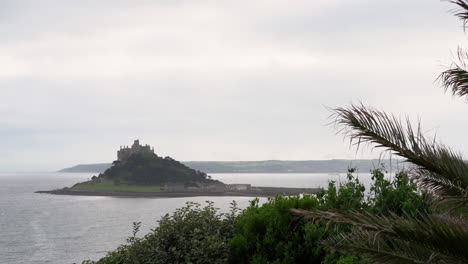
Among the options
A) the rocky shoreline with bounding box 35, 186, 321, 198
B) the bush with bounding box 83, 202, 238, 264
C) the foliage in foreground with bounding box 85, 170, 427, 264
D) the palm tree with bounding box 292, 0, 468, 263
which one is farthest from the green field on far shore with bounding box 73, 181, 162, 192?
the palm tree with bounding box 292, 0, 468, 263

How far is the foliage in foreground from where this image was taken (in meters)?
10.2

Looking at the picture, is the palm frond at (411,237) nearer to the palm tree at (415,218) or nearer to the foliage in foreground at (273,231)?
the palm tree at (415,218)

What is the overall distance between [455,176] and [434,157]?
1.04 ft

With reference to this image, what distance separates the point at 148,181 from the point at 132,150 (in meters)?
15.6

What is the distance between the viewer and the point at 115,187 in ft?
560

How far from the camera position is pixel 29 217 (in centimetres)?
9562

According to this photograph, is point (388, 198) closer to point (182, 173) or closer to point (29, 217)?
point (29, 217)

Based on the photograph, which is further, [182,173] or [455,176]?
[182,173]

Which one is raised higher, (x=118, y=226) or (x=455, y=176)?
(x=455, y=176)

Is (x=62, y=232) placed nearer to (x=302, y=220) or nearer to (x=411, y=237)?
(x=302, y=220)

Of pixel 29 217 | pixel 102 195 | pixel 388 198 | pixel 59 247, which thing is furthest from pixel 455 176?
pixel 102 195

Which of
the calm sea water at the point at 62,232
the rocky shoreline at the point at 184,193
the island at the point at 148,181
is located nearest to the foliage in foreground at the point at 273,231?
the calm sea water at the point at 62,232

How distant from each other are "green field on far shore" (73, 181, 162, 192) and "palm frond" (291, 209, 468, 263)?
157668 mm

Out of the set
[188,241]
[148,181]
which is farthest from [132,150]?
[188,241]
